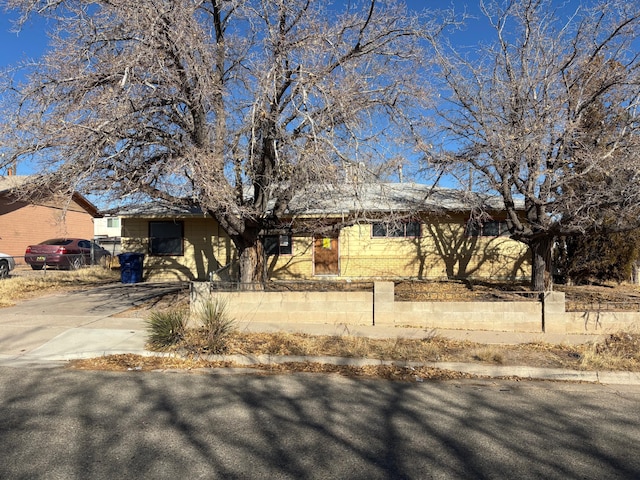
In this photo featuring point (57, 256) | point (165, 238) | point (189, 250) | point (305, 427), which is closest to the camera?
point (305, 427)

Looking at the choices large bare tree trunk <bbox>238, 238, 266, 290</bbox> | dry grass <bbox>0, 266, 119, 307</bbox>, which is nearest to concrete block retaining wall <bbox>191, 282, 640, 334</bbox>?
large bare tree trunk <bbox>238, 238, 266, 290</bbox>

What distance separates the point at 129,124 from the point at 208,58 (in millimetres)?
1945

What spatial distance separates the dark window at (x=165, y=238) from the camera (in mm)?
17156

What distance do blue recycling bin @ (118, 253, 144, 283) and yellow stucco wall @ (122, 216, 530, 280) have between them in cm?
194

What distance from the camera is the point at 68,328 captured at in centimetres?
905

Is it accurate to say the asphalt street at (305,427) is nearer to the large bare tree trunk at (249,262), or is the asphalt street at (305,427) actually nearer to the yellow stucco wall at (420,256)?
the large bare tree trunk at (249,262)

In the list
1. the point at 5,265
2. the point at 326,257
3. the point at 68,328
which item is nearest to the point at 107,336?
the point at 68,328

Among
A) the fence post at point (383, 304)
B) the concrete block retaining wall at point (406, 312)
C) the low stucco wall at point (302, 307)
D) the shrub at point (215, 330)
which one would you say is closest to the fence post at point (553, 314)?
the concrete block retaining wall at point (406, 312)

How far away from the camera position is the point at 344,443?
4.46 m

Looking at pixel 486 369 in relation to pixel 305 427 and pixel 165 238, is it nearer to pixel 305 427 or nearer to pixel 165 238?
pixel 305 427

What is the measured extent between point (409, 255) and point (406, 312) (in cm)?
708

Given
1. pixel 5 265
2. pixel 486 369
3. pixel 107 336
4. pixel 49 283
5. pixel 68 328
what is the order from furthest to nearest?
pixel 5 265 → pixel 49 283 → pixel 68 328 → pixel 107 336 → pixel 486 369

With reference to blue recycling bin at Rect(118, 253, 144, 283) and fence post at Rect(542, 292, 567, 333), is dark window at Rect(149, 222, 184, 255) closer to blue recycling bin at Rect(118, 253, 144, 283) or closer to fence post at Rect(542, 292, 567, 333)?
blue recycling bin at Rect(118, 253, 144, 283)

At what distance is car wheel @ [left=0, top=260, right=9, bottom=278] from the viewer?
17688 millimetres
